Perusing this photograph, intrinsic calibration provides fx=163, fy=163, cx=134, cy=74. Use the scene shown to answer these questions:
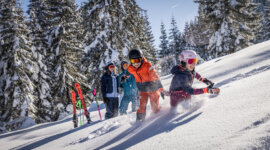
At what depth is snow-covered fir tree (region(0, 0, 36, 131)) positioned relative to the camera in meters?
12.9

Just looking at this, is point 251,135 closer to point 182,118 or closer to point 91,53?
point 182,118

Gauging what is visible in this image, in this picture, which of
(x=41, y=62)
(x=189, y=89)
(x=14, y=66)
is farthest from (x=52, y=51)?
(x=189, y=89)

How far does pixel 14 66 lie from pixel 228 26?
1998cm

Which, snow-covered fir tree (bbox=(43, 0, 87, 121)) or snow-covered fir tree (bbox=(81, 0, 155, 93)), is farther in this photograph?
snow-covered fir tree (bbox=(43, 0, 87, 121))

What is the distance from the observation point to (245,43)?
16406mm

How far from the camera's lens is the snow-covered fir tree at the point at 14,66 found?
12.9 m

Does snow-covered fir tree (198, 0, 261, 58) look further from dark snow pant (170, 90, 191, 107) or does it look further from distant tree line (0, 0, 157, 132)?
dark snow pant (170, 90, 191, 107)

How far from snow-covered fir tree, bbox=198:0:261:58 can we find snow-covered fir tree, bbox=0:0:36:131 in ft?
58.9

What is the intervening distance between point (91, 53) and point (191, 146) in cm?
1142

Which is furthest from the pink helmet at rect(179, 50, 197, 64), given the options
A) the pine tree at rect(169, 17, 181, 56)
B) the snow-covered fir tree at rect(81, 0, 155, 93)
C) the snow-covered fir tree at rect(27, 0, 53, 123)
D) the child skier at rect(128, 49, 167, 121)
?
the pine tree at rect(169, 17, 181, 56)

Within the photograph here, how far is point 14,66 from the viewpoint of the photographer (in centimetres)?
1288

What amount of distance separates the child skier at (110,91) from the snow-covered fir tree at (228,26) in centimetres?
1479

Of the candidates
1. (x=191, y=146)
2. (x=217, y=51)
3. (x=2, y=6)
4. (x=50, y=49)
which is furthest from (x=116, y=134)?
(x=217, y=51)

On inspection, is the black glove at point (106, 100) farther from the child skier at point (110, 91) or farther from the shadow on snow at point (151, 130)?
the shadow on snow at point (151, 130)
